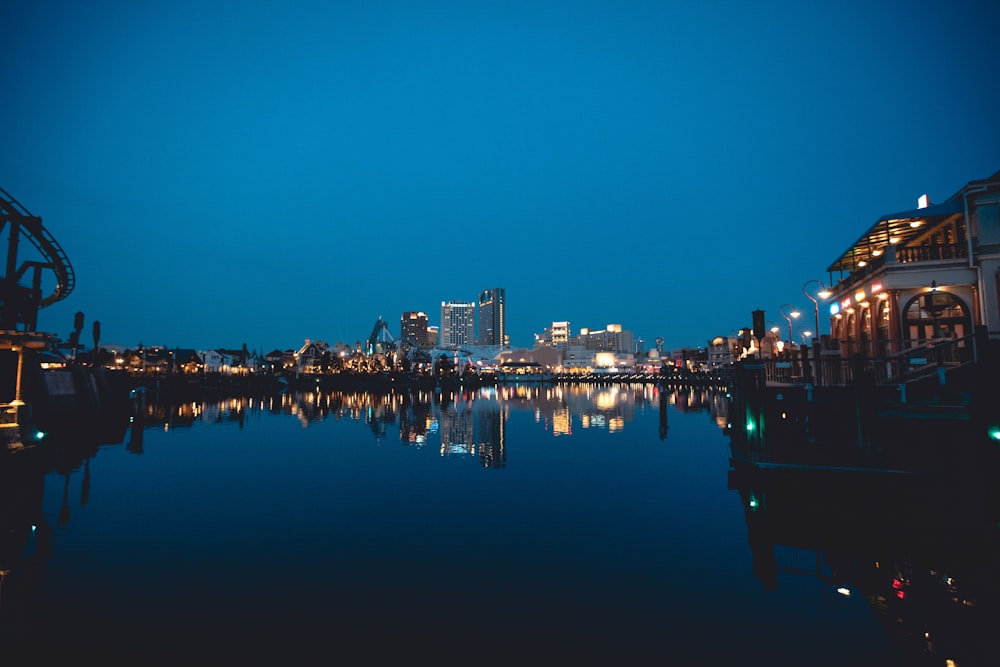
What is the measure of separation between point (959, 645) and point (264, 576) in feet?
42.3

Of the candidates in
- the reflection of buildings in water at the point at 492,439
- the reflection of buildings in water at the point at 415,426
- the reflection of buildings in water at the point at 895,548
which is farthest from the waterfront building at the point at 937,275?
the reflection of buildings in water at the point at 415,426

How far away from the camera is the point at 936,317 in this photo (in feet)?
72.2

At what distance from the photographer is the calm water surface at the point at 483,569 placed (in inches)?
337

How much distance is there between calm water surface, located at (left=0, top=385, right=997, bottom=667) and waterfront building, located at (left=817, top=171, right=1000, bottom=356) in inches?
335

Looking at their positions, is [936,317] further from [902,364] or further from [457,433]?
[457,433]

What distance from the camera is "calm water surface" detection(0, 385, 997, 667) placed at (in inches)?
337

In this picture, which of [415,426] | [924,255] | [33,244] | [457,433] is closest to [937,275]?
[924,255]

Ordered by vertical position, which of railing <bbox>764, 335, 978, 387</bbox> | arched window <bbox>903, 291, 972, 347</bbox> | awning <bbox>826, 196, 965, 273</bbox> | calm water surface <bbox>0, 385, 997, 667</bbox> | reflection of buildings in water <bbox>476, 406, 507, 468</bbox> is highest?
awning <bbox>826, 196, 965, 273</bbox>

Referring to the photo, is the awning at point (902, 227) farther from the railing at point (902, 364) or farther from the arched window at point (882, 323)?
the railing at point (902, 364)

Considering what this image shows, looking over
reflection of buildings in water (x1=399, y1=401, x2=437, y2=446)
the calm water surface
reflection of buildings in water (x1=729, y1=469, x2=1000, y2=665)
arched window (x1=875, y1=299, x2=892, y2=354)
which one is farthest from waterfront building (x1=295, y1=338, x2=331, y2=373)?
reflection of buildings in water (x1=729, y1=469, x2=1000, y2=665)

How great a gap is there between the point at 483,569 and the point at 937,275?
21746 millimetres

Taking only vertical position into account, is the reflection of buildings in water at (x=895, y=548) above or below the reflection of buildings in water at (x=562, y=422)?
below

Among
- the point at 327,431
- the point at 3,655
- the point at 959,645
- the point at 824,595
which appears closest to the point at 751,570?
the point at 824,595

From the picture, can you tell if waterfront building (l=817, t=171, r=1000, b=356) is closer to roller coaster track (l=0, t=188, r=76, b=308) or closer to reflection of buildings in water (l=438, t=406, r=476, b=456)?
reflection of buildings in water (l=438, t=406, r=476, b=456)
